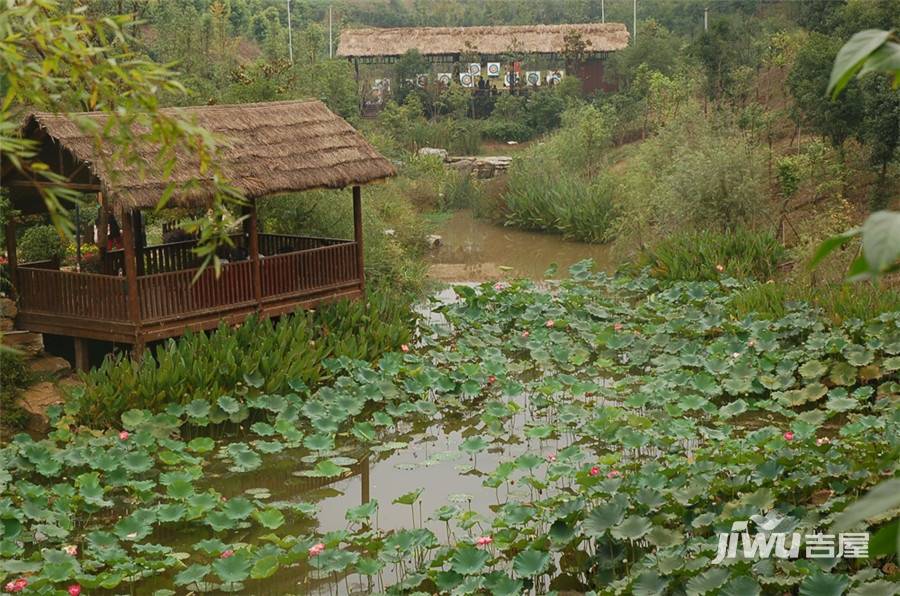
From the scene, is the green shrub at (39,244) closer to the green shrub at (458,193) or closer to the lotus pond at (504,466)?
the lotus pond at (504,466)

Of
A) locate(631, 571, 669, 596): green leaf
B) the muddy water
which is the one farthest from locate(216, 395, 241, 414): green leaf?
the muddy water

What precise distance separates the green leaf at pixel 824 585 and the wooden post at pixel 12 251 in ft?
26.3

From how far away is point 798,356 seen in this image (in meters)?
10.3

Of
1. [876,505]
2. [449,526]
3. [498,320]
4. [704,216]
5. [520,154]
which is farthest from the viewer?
[520,154]

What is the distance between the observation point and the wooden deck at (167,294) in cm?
1017

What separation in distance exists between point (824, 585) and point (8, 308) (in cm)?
819

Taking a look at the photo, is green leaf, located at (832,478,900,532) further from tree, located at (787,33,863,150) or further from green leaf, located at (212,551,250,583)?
tree, located at (787,33,863,150)

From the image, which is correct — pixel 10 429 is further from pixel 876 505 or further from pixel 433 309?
pixel 876 505

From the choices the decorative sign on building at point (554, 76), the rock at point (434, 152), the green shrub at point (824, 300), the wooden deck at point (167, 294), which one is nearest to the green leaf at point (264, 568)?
the wooden deck at point (167, 294)

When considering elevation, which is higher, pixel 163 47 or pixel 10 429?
pixel 163 47

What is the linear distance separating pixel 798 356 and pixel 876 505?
944 cm

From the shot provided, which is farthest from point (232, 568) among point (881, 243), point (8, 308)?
point (8, 308)

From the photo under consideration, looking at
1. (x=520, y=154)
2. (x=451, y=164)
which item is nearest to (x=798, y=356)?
(x=520, y=154)

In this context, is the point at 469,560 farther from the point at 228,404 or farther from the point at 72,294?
the point at 72,294
